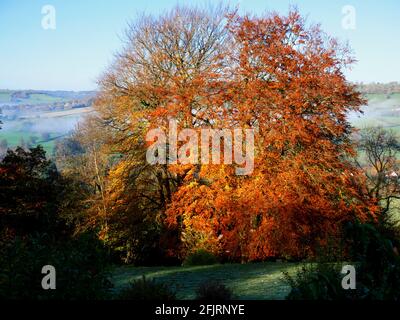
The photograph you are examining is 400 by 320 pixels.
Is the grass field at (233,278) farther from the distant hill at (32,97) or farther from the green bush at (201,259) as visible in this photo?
the distant hill at (32,97)

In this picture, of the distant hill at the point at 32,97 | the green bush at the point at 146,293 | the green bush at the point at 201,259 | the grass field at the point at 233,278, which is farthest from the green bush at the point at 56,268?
the distant hill at the point at 32,97

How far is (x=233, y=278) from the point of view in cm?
1437

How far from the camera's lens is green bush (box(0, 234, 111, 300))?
26.0 feet

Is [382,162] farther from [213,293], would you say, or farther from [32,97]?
[32,97]

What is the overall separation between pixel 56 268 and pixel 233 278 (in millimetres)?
7412

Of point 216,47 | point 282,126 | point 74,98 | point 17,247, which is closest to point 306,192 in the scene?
point 282,126

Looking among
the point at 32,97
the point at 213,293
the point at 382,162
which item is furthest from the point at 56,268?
the point at 32,97

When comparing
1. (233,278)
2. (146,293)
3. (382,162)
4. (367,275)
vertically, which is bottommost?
(233,278)

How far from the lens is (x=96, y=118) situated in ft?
90.4

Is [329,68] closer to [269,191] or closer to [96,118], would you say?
[269,191]

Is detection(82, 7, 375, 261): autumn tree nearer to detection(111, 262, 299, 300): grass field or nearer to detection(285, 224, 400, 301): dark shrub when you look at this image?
detection(111, 262, 299, 300): grass field

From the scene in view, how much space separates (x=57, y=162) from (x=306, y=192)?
2874 centimetres

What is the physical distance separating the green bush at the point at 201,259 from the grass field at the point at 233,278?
204 cm

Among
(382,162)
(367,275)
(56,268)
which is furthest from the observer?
(382,162)
